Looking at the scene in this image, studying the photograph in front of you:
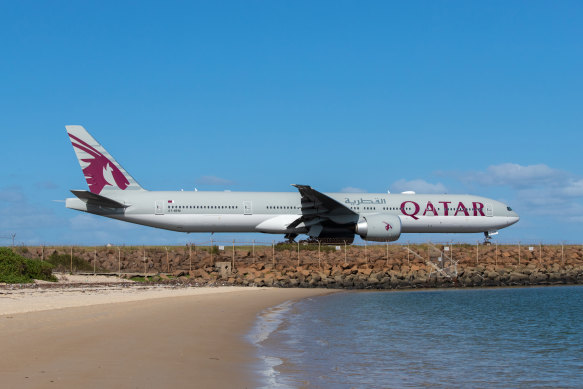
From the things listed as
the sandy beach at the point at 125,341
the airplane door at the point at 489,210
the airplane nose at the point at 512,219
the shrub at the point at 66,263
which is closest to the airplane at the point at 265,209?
the airplane door at the point at 489,210

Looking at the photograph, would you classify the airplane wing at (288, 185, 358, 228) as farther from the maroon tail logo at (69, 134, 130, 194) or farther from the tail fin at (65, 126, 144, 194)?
the maroon tail logo at (69, 134, 130, 194)

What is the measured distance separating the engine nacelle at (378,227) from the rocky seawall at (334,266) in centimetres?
113

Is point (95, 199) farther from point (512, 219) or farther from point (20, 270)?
point (512, 219)

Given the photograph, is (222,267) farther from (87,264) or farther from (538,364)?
(538,364)

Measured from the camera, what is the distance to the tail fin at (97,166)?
46.6m

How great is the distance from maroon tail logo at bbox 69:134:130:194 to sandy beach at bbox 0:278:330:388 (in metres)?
21.9

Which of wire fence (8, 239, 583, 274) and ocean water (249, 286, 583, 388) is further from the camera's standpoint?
wire fence (8, 239, 583, 274)

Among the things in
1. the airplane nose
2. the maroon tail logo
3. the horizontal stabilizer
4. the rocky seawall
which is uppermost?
the maroon tail logo

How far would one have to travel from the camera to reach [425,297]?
99.2 feet

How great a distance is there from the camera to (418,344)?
15.5 meters

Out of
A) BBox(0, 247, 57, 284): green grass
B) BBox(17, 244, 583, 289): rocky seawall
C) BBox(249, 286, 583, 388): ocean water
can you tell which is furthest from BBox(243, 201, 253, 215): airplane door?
BBox(249, 286, 583, 388): ocean water

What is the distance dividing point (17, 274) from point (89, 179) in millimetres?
16566

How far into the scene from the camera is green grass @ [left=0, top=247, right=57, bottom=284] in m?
30.2

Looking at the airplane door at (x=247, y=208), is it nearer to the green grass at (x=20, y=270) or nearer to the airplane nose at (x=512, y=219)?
the green grass at (x=20, y=270)
